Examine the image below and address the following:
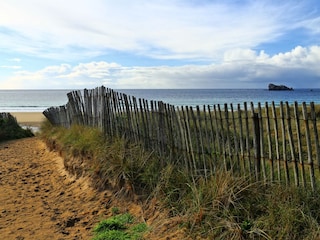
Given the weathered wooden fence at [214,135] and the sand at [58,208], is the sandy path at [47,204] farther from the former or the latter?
the weathered wooden fence at [214,135]

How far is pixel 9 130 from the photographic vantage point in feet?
60.2

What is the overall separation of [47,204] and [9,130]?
13710mm

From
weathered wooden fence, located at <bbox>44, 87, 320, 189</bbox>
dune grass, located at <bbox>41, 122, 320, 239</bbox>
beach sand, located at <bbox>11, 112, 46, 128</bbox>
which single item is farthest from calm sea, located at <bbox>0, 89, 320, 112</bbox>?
dune grass, located at <bbox>41, 122, 320, 239</bbox>

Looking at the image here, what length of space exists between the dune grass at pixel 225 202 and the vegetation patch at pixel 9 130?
1393 cm

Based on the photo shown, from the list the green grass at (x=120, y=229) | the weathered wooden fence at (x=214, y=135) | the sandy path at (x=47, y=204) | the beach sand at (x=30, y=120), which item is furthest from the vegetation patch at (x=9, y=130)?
the green grass at (x=120, y=229)

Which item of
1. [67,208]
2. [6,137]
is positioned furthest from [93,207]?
[6,137]

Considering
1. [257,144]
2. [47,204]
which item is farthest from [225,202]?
[47,204]

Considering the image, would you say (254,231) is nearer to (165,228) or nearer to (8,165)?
(165,228)

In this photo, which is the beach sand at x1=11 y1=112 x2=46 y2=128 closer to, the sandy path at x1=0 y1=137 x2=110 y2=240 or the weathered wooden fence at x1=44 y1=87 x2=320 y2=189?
the sandy path at x1=0 y1=137 x2=110 y2=240

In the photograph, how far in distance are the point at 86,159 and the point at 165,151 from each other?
222 centimetres

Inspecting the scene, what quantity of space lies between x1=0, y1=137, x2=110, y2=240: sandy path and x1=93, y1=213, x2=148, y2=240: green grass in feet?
0.69

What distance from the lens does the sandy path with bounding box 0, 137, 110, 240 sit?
4.83m

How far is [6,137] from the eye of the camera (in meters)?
17.6

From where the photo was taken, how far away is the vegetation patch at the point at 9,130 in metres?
17.6
